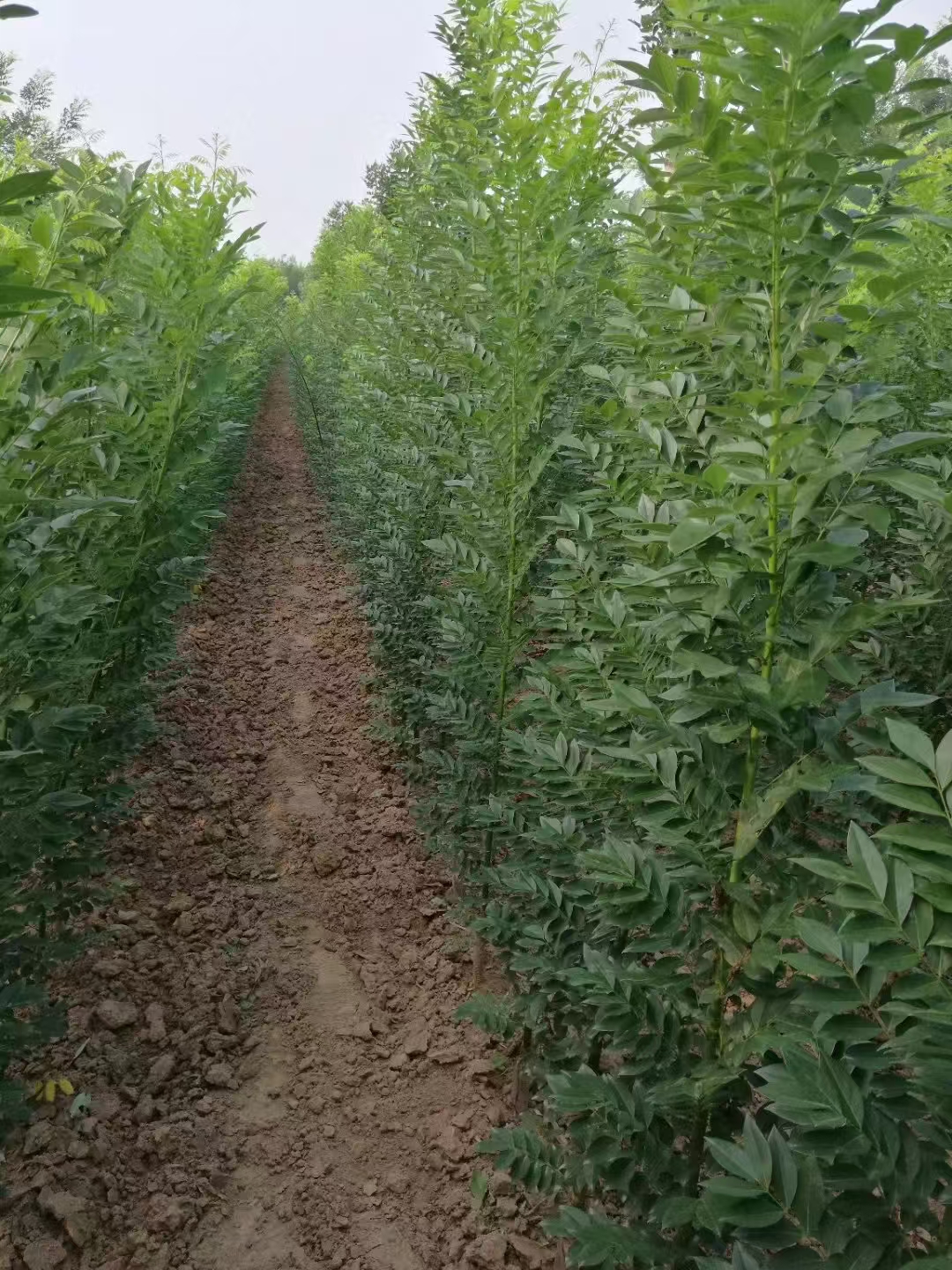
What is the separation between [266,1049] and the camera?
312cm

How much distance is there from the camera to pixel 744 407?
4.27ft

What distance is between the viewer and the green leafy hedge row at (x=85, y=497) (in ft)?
6.02

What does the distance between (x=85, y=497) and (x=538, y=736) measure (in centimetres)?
148

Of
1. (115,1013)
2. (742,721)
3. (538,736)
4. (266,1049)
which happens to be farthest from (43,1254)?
(742,721)

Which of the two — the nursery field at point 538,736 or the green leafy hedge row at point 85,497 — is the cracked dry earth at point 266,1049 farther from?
the green leafy hedge row at point 85,497

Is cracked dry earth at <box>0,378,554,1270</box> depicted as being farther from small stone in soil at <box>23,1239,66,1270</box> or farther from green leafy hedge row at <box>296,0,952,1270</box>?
green leafy hedge row at <box>296,0,952,1270</box>

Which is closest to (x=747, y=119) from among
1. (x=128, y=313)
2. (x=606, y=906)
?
(x=606, y=906)

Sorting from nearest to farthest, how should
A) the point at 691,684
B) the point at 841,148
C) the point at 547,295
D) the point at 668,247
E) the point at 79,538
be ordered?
the point at 841,148, the point at 691,684, the point at 668,247, the point at 79,538, the point at 547,295

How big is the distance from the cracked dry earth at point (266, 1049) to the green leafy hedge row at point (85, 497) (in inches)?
16.3

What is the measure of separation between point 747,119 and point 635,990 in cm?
144

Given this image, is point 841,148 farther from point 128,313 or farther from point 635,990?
point 128,313

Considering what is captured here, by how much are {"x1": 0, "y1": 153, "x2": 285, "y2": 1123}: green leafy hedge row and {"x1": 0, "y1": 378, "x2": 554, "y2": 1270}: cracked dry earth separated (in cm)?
41

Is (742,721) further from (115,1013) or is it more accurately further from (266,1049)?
(115,1013)

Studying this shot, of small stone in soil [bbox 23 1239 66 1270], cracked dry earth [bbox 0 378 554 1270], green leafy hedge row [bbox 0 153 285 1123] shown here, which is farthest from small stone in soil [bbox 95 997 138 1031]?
small stone in soil [bbox 23 1239 66 1270]
